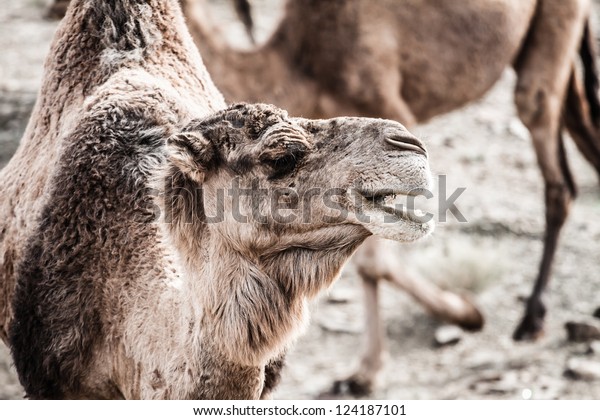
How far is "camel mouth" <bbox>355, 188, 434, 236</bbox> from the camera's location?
2.42m

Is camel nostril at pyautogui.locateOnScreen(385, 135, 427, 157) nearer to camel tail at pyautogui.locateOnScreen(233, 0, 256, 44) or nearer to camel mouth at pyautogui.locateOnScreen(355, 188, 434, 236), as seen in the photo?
camel mouth at pyautogui.locateOnScreen(355, 188, 434, 236)

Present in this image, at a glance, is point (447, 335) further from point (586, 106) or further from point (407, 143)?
point (407, 143)

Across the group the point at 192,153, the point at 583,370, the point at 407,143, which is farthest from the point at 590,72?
the point at 192,153

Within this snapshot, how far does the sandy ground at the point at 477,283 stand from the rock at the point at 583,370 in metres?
0.01

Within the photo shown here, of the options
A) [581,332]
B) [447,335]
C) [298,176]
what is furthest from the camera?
[447,335]

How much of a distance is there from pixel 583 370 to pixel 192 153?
342 cm

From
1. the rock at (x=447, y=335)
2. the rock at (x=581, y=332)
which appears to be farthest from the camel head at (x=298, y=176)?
the rock at (x=581, y=332)

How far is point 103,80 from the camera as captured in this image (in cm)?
332

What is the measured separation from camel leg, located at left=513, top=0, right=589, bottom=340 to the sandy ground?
390mm

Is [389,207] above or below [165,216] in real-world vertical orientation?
above

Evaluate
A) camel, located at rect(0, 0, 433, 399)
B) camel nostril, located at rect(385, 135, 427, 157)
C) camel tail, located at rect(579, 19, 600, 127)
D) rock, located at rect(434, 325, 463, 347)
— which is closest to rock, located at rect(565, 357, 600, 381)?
rock, located at rect(434, 325, 463, 347)

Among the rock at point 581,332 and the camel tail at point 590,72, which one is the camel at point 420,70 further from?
the rock at point 581,332

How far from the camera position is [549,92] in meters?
6.02
